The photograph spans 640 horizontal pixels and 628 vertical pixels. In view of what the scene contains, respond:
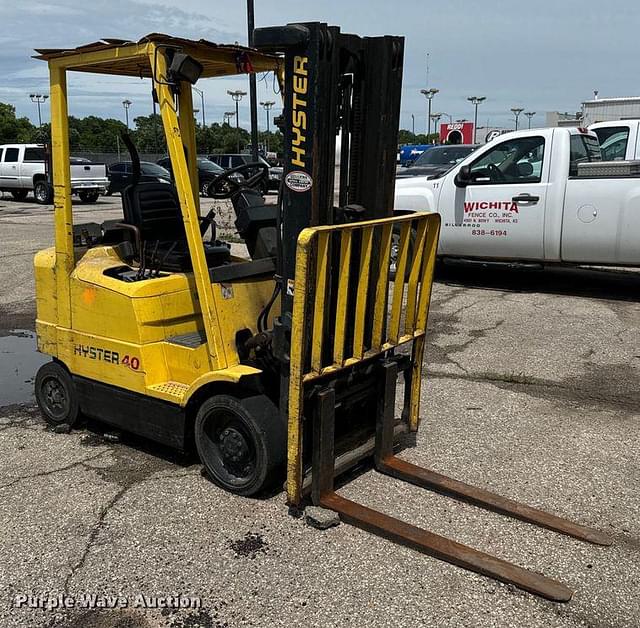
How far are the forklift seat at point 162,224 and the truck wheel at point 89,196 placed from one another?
23.2m

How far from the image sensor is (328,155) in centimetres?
383

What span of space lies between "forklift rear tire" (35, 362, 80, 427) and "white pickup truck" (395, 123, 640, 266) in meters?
6.55

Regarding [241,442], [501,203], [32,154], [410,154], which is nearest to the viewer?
[241,442]

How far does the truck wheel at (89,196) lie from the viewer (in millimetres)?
26766

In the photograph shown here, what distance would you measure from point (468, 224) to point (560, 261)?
4.45 ft

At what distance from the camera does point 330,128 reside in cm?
382

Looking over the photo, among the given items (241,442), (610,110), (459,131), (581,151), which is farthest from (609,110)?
(241,442)

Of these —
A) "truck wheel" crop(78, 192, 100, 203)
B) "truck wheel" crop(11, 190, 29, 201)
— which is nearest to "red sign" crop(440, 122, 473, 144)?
"truck wheel" crop(78, 192, 100, 203)

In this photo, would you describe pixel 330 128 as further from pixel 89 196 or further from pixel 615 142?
pixel 89 196

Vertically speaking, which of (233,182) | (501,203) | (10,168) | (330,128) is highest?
(330,128)

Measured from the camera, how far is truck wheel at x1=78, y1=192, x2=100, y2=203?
26.8 meters

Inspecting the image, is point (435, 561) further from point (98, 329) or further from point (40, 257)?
point (40, 257)

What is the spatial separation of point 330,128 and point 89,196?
25.3 meters

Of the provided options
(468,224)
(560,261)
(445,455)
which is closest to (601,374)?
(445,455)
